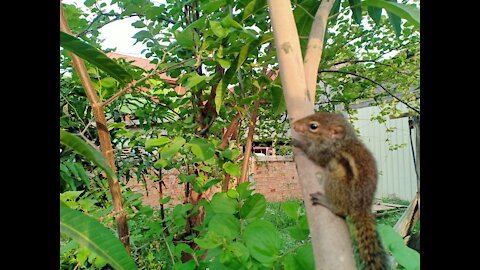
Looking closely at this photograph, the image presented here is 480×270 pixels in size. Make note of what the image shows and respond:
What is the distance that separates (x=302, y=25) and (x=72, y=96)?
1001 millimetres

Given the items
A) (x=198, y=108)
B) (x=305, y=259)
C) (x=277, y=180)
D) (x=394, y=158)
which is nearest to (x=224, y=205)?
(x=305, y=259)

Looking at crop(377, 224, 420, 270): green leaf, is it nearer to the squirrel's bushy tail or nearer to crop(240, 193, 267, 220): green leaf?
the squirrel's bushy tail

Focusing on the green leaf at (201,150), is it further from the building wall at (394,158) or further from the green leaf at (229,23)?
the building wall at (394,158)

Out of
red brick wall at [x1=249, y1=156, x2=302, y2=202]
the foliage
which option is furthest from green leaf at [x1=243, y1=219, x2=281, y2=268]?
red brick wall at [x1=249, y1=156, x2=302, y2=202]

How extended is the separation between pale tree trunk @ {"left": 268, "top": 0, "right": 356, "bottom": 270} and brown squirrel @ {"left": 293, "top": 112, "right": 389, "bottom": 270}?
1 centimetres

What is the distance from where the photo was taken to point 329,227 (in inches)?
13.8

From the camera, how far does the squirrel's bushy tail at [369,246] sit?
0.46 m

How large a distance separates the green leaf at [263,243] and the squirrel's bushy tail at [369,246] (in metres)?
0.12

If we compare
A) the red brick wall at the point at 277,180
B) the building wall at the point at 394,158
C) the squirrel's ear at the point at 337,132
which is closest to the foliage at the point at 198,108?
the squirrel's ear at the point at 337,132

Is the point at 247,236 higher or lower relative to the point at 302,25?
lower
